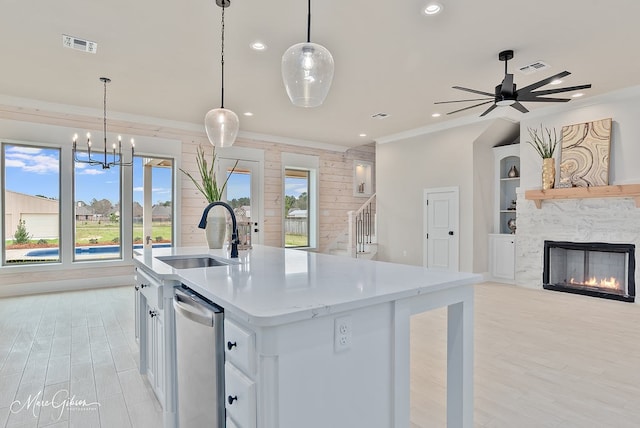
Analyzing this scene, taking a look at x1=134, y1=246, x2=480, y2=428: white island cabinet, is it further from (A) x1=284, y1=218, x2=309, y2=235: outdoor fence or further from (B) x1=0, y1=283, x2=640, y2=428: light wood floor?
(A) x1=284, y1=218, x2=309, y2=235: outdoor fence

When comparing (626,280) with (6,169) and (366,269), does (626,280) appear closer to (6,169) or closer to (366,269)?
(366,269)

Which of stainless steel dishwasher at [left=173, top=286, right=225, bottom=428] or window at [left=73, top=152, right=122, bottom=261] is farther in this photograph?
window at [left=73, top=152, right=122, bottom=261]

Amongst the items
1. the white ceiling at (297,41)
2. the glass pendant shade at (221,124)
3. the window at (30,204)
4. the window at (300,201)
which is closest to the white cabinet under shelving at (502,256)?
the white ceiling at (297,41)

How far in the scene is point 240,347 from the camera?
1222 millimetres

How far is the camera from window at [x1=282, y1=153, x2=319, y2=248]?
27.0 ft

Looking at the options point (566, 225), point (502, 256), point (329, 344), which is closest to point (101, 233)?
point (329, 344)

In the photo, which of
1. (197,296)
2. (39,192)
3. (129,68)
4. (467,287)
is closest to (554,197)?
(467,287)

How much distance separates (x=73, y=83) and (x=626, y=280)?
26.7 feet

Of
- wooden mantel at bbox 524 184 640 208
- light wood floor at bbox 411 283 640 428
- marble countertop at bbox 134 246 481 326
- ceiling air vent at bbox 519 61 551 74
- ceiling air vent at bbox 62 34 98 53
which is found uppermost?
ceiling air vent at bbox 519 61 551 74

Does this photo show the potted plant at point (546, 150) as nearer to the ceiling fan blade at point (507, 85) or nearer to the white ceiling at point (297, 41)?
the white ceiling at point (297, 41)

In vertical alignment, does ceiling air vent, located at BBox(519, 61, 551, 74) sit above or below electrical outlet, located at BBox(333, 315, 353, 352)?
above

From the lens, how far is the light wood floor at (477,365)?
2.13 metres

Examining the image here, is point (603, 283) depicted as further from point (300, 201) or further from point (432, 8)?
point (300, 201)


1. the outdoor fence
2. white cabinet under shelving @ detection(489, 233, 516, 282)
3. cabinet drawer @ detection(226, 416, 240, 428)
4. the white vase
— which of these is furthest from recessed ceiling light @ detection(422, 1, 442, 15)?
the outdoor fence
